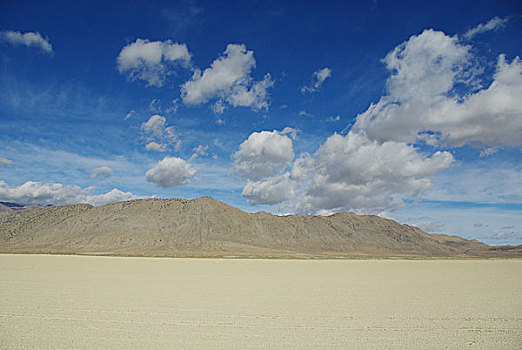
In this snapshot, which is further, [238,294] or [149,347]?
[238,294]

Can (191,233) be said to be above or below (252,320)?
above

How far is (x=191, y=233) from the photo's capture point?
103812mm

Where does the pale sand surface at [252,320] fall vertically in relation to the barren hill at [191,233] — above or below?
below

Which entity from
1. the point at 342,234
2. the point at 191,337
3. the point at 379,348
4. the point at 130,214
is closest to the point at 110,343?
the point at 191,337

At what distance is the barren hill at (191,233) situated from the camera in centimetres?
9206

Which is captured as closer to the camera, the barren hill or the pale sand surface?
the pale sand surface

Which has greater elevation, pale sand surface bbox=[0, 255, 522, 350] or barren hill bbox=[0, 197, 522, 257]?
barren hill bbox=[0, 197, 522, 257]

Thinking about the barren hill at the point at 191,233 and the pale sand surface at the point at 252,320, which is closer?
the pale sand surface at the point at 252,320

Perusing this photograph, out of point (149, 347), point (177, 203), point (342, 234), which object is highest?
point (177, 203)

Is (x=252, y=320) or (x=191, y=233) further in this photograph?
(x=191, y=233)

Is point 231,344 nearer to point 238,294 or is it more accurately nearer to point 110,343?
point 110,343

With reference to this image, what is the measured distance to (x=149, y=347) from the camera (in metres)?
7.97

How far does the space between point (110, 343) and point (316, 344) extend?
15.8ft

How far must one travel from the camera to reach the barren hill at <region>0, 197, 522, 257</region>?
9206cm
